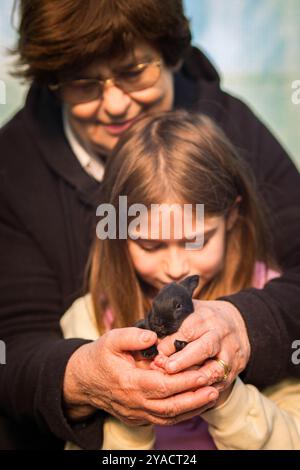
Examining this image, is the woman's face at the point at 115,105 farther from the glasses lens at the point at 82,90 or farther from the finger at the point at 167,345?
the finger at the point at 167,345

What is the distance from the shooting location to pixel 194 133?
1794mm

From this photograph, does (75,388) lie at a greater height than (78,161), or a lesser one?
lesser

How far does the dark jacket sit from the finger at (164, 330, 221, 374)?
207 millimetres

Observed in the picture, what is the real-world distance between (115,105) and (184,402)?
0.80 meters

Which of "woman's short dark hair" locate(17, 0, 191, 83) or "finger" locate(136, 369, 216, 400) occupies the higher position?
"woman's short dark hair" locate(17, 0, 191, 83)

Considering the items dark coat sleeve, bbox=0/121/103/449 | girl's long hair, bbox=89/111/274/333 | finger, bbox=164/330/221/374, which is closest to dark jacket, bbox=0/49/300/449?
dark coat sleeve, bbox=0/121/103/449

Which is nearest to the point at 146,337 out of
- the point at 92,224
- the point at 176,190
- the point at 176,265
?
the point at 176,265

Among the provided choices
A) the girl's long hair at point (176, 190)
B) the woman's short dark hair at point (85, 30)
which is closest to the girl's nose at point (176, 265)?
the girl's long hair at point (176, 190)

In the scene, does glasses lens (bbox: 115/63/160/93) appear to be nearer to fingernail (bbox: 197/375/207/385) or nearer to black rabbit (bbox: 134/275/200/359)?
black rabbit (bbox: 134/275/200/359)

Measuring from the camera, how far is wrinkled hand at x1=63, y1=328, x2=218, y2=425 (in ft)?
4.45

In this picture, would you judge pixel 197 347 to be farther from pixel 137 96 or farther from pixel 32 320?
pixel 137 96

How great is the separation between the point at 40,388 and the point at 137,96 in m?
0.76
